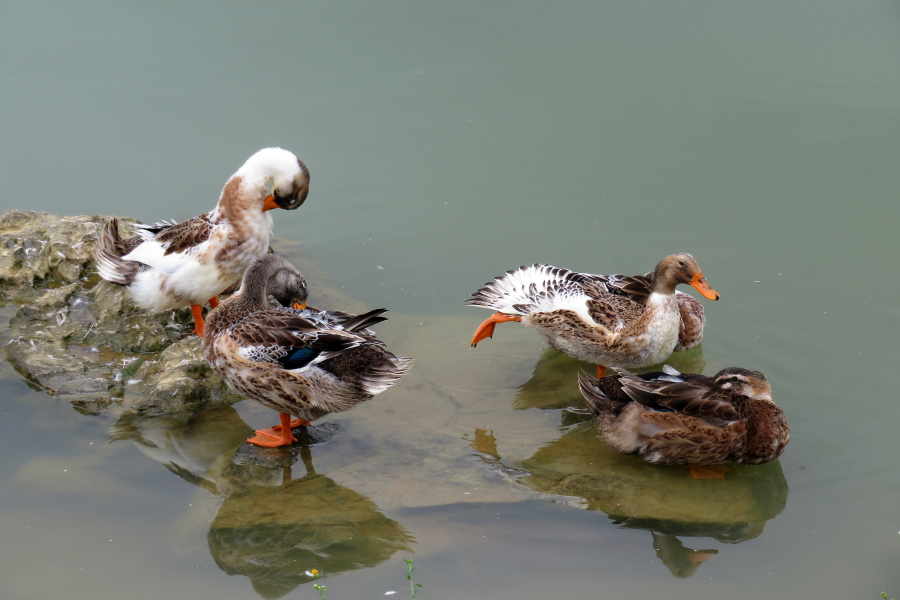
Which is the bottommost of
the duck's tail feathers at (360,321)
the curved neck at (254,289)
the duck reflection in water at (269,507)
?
the duck reflection in water at (269,507)

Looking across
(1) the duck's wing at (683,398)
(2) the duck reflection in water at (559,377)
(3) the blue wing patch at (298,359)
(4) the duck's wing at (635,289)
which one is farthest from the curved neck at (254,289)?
(4) the duck's wing at (635,289)

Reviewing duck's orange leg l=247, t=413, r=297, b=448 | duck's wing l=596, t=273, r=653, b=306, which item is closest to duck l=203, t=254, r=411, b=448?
duck's orange leg l=247, t=413, r=297, b=448

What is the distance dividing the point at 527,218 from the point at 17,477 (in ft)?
14.9

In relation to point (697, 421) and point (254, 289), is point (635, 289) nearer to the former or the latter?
point (697, 421)

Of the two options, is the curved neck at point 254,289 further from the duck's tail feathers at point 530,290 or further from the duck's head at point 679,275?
the duck's head at point 679,275

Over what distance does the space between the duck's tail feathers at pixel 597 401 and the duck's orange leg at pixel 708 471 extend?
0.56 meters

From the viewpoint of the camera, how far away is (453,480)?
14.9 feet

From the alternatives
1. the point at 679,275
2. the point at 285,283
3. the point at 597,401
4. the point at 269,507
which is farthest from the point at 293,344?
the point at 679,275

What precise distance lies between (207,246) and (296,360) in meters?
1.43

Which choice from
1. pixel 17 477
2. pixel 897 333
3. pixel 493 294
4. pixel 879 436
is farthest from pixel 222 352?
pixel 897 333

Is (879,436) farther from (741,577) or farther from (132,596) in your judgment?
(132,596)

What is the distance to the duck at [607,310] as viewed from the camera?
213 inches

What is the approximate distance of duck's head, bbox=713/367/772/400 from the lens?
477 cm

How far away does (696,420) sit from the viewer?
15.1ft
